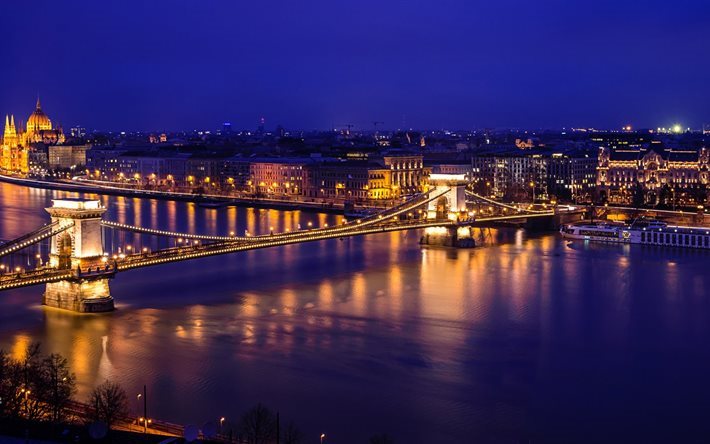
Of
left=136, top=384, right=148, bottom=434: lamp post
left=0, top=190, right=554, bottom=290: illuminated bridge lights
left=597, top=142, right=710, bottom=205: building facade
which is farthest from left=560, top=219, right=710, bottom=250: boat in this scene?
left=136, top=384, right=148, bottom=434: lamp post

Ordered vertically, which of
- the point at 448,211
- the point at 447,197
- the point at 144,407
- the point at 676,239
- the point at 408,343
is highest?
the point at 447,197

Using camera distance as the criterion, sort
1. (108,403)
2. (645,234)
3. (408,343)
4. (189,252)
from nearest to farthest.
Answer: (108,403) → (408,343) → (189,252) → (645,234)

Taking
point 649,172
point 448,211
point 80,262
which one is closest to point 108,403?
point 80,262

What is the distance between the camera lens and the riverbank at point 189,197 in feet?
72.7

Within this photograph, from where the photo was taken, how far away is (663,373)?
7742 mm

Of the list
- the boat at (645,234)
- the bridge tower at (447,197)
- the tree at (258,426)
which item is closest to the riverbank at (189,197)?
the bridge tower at (447,197)

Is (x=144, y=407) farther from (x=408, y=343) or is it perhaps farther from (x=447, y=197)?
(x=447, y=197)

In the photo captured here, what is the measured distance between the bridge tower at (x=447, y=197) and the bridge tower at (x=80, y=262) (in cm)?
733

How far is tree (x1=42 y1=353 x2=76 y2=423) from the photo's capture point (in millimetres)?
5957

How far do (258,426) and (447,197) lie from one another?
36.2ft

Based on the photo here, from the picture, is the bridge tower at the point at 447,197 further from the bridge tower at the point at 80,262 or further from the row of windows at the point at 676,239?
the bridge tower at the point at 80,262

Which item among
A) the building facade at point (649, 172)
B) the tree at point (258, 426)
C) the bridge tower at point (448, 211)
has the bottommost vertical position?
the tree at point (258, 426)

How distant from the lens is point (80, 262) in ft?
31.2

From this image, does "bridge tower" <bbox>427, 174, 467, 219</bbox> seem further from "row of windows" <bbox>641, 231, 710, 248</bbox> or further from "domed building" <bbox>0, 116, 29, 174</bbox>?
"domed building" <bbox>0, 116, 29, 174</bbox>
